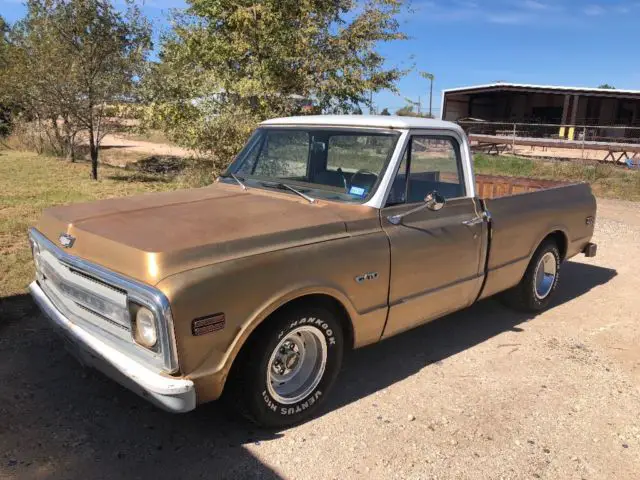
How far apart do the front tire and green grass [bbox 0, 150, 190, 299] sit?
10.7 ft

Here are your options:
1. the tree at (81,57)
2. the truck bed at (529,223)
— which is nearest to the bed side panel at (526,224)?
the truck bed at (529,223)

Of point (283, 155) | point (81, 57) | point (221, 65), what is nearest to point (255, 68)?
point (221, 65)

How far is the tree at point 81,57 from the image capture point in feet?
38.4

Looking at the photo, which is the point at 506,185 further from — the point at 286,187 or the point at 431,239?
the point at 286,187

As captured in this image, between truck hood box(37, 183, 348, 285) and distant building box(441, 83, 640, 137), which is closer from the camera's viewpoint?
truck hood box(37, 183, 348, 285)

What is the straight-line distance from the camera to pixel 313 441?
3230 millimetres

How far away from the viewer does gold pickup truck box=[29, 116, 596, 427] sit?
2.72 metres

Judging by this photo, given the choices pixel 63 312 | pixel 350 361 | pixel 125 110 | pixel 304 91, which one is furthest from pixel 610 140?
pixel 63 312

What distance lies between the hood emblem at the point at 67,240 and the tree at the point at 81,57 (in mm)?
9812

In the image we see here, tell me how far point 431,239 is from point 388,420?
49.2 inches

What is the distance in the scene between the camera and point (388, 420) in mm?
3496

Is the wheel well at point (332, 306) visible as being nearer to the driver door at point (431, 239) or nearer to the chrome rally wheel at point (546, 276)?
the driver door at point (431, 239)

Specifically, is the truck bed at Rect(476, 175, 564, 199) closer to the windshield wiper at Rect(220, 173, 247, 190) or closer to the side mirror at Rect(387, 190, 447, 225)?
the side mirror at Rect(387, 190, 447, 225)

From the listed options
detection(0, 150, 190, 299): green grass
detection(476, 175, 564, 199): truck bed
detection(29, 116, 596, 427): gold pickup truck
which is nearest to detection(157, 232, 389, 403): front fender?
detection(29, 116, 596, 427): gold pickup truck
